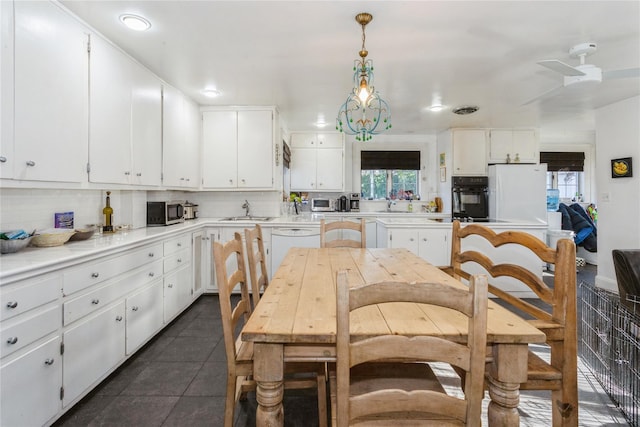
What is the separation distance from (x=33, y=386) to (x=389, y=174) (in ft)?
17.9

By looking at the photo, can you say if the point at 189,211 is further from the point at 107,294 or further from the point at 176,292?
the point at 107,294

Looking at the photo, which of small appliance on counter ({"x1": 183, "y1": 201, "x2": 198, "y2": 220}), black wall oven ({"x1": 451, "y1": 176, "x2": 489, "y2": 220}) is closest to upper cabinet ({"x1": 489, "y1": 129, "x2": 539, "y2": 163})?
black wall oven ({"x1": 451, "y1": 176, "x2": 489, "y2": 220})

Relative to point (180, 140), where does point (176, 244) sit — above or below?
below

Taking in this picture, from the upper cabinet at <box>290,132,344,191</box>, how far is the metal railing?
3.85m

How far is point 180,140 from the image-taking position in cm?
351

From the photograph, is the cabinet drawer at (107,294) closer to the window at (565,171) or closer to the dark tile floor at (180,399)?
the dark tile floor at (180,399)

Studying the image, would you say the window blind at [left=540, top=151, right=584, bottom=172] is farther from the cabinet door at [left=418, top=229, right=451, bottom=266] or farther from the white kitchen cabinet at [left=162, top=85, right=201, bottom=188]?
the white kitchen cabinet at [left=162, top=85, right=201, bottom=188]

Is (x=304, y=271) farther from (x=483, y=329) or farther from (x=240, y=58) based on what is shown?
(x=240, y=58)

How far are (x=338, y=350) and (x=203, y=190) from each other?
3670 millimetres

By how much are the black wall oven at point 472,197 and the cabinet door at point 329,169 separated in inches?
74.2

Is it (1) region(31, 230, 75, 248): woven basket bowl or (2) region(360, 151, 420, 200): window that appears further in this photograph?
(2) region(360, 151, 420, 200): window

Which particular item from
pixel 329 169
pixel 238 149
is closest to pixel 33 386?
pixel 238 149

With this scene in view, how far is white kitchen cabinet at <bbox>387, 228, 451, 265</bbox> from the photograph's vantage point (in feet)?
11.8

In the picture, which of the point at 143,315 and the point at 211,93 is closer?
the point at 143,315
